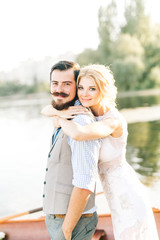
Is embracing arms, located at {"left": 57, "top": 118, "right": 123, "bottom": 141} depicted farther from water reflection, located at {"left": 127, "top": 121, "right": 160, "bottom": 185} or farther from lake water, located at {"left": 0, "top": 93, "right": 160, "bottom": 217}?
water reflection, located at {"left": 127, "top": 121, "right": 160, "bottom": 185}

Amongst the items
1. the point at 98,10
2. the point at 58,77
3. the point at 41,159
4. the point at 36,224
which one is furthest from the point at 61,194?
the point at 98,10

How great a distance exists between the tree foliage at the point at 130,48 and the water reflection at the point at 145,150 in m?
13.2

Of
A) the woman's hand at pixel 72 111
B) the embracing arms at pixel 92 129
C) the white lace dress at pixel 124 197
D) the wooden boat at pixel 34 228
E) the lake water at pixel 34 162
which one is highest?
the woman's hand at pixel 72 111

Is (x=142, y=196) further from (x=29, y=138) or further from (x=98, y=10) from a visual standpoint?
(x=98, y=10)

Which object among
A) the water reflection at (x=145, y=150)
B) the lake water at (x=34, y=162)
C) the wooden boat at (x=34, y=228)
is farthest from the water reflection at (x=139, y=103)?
the wooden boat at (x=34, y=228)

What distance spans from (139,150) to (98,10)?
25.0m

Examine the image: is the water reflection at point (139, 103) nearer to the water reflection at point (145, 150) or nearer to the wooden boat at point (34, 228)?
the water reflection at point (145, 150)

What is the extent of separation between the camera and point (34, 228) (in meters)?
3.25

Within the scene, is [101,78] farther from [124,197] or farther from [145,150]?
[145,150]

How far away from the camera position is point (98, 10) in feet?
105

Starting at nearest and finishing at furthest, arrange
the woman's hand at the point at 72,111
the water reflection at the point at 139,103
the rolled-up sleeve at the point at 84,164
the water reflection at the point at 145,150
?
1. the rolled-up sleeve at the point at 84,164
2. the woman's hand at the point at 72,111
3. the water reflection at the point at 145,150
4. the water reflection at the point at 139,103

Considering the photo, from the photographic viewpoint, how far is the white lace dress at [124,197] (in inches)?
64.9

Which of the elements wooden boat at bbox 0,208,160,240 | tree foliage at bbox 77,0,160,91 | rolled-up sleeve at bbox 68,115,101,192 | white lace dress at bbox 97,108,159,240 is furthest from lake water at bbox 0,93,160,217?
tree foliage at bbox 77,0,160,91

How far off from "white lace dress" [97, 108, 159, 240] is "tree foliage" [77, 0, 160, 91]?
1007 inches
